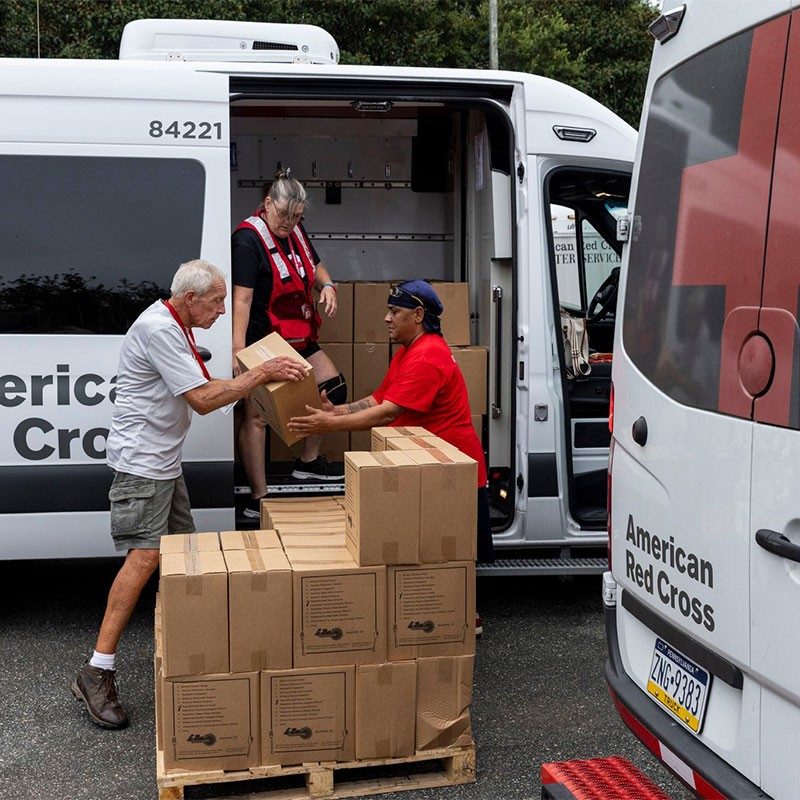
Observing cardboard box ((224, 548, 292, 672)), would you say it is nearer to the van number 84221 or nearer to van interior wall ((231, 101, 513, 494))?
the van number 84221

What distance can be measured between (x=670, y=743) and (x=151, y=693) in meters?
2.42

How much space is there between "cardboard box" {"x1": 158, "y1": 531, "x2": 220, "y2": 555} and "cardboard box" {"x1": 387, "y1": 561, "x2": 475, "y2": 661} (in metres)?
0.65

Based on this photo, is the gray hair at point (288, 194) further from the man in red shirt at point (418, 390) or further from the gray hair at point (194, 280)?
the gray hair at point (194, 280)

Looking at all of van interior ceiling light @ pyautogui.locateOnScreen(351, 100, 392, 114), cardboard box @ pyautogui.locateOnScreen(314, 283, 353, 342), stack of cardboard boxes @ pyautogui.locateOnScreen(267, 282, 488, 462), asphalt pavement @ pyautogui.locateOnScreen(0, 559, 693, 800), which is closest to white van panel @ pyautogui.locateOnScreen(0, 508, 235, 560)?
asphalt pavement @ pyautogui.locateOnScreen(0, 559, 693, 800)

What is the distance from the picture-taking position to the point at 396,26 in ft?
51.7

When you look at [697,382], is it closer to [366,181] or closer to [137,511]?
[137,511]

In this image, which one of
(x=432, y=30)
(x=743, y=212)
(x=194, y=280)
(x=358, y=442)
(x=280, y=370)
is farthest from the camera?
(x=432, y=30)

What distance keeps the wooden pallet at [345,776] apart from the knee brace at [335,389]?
2.39m

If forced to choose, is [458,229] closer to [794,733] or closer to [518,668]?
[518,668]

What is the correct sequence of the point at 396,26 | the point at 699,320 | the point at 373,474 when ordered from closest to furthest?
the point at 699,320
the point at 373,474
the point at 396,26

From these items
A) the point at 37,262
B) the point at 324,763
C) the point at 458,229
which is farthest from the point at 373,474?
the point at 458,229

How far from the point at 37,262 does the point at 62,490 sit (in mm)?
996

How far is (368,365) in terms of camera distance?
20.5 feet

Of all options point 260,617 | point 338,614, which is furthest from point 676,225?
point 260,617
